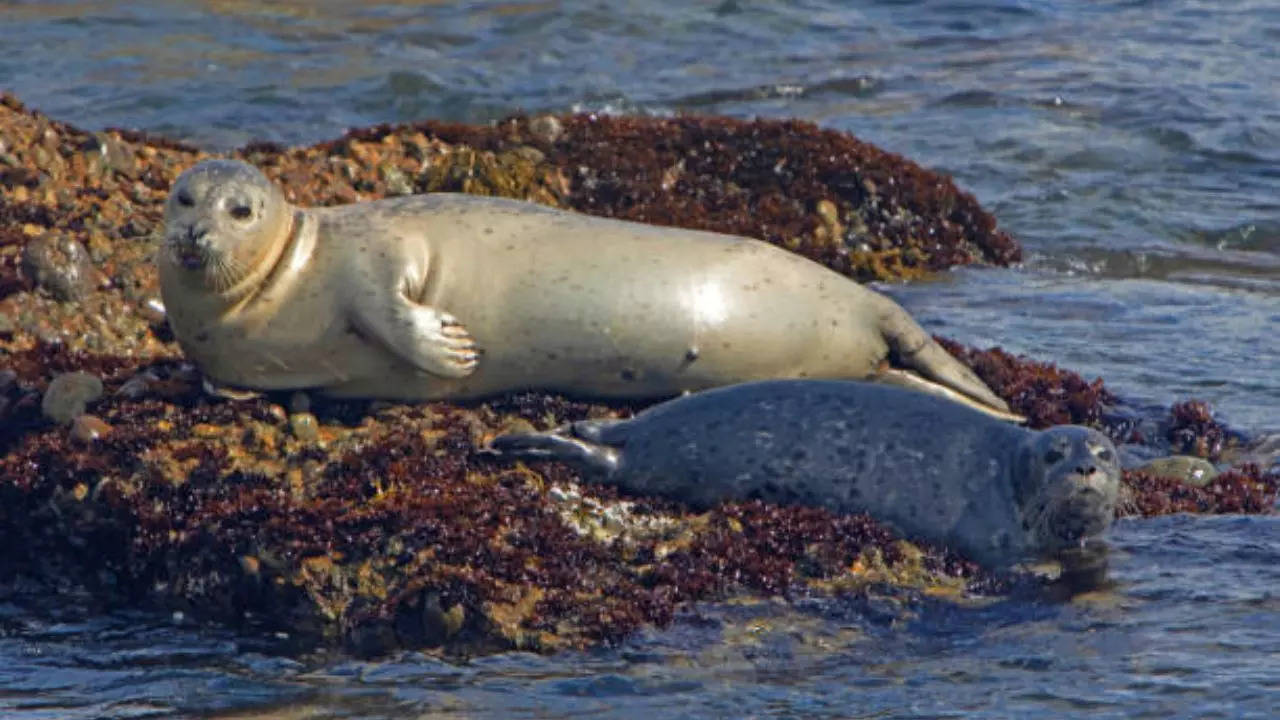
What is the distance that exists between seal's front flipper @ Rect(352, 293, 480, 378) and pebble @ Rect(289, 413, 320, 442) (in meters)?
0.35

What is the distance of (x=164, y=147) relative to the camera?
33.0 ft

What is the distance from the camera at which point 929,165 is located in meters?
13.3

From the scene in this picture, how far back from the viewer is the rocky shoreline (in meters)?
6.16

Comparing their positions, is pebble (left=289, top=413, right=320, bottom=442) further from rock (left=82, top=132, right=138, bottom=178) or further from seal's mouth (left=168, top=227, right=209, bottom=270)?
rock (left=82, top=132, right=138, bottom=178)

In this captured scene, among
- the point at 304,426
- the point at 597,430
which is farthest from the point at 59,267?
the point at 597,430

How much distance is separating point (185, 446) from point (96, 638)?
2.68 feet

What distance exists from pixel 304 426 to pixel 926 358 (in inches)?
89.1

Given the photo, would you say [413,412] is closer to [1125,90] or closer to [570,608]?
[570,608]

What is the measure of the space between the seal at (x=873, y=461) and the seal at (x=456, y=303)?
0.45 meters

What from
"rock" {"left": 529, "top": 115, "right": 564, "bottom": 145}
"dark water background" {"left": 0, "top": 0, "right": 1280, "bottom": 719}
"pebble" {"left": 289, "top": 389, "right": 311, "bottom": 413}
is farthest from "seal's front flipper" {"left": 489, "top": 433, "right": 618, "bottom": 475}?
"rock" {"left": 529, "top": 115, "right": 564, "bottom": 145}

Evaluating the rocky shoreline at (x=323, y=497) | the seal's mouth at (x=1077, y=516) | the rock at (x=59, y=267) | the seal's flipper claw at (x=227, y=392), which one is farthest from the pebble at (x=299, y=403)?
the seal's mouth at (x=1077, y=516)

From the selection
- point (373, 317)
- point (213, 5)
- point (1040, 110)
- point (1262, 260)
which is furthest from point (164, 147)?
point (213, 5)

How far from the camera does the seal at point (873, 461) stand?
6.59 metres

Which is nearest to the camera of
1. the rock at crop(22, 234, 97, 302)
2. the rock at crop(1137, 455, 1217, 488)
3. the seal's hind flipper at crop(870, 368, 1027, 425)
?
the rock at crop(1137, 455, 1217, 488)
